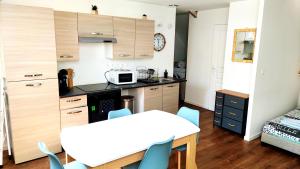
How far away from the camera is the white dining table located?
1719 millimetres

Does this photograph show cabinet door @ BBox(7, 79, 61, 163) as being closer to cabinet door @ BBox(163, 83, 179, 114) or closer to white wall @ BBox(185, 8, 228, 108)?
cabinet door @ BBox(163, 83, 179, 114)

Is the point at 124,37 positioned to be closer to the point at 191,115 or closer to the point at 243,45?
the point at 191,115

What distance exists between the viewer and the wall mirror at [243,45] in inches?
162

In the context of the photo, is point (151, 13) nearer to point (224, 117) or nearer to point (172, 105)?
point (172, 105)

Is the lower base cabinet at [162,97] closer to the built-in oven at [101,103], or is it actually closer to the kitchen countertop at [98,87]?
the kitchen countertop at [98,87]

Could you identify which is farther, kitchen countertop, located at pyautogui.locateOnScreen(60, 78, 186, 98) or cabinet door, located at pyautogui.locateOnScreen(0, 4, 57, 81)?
kitchen countertop, located at pyautogui.locateOnScreen(60, 78, 186, 98)

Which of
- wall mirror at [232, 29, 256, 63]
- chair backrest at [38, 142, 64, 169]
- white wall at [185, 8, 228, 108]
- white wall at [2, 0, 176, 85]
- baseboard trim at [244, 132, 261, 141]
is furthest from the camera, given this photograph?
white wall at [185, 8, 228, 108]

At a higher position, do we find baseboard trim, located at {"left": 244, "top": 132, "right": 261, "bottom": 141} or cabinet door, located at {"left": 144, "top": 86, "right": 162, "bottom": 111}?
cabinet door, located at {"left": 144, "top": 86, "right": 162, "bottom": 111}

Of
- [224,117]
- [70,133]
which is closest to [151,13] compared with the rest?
[224,117]

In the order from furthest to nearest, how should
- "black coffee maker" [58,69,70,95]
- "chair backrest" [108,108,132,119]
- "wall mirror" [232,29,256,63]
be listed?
1. "wall mirror" [232,29,256,63]
2. "black coffee maker" [58,69,70,95]
3. "chair backrest" [108,108,132,119]

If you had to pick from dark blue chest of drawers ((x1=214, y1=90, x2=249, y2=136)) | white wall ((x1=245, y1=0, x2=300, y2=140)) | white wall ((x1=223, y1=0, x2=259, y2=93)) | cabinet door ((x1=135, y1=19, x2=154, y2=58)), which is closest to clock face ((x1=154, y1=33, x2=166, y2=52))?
cabinet door ((x1=135, y1=19, x2=154, y2=58))

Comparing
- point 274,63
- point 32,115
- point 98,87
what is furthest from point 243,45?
point 32,115

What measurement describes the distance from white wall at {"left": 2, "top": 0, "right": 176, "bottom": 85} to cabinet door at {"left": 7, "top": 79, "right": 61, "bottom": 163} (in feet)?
2.52

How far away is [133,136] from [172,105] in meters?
2.67
